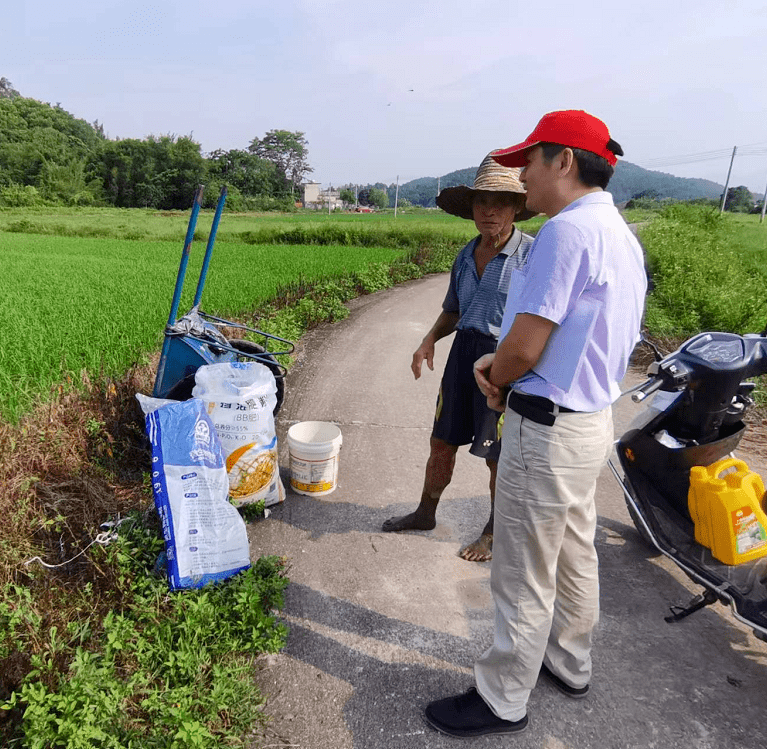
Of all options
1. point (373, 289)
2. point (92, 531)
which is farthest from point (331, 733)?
point (373, 289)

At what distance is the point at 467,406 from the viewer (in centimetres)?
276

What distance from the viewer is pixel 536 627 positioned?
5.64 ft

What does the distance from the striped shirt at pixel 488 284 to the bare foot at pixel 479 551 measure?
109cm

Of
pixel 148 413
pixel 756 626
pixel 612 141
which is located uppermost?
pixel 612 141

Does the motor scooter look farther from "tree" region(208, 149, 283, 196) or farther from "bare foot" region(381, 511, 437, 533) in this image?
"tree" region(208, 149, 283, 196)

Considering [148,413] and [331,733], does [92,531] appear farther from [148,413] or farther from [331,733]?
[331,733]

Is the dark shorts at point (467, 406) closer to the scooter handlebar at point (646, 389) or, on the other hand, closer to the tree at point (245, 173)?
the scooter handlebar at point (646, 389)

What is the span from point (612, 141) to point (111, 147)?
5344 cm

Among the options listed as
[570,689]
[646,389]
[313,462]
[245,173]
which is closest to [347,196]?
[245,173]

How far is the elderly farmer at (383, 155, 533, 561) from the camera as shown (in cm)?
251

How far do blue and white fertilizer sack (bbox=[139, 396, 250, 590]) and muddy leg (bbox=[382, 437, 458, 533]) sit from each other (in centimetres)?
97

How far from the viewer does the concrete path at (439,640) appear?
6.20 ft

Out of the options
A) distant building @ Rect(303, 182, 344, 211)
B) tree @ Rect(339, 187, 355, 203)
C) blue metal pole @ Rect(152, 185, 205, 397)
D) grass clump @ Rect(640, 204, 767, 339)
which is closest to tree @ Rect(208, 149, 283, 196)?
distant building @ Rect(303, 182, 344, 211)

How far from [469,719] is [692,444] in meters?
1.55
